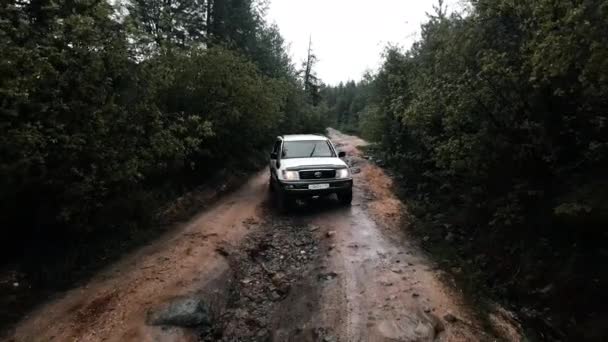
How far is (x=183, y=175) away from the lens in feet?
39.8

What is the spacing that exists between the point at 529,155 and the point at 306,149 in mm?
5978

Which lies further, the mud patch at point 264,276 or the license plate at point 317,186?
the license plate at point 317,186

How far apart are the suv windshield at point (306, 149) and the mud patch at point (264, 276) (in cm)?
210

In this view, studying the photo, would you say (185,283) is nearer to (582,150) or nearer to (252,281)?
(252,281)

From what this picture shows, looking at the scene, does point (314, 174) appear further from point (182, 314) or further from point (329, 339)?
point (329, 339)

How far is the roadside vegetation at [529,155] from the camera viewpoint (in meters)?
4.47

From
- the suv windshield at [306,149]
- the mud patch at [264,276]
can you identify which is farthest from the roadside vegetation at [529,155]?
the suv windshield at [306,149]

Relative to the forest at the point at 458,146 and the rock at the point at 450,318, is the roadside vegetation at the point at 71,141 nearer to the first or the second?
the forest at the point at 458,146

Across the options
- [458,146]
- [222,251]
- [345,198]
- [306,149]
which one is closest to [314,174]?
[345,198]

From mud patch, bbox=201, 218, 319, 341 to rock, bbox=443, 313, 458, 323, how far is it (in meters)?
2.13

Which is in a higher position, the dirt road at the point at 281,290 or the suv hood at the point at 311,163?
the suv hood at the point at 311,163

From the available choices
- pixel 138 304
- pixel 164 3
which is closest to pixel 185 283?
pixel 138 304

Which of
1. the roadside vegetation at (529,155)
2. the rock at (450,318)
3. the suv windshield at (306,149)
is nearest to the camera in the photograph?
the roadside vegetation at (529,155)

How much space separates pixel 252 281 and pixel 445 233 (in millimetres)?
4236
